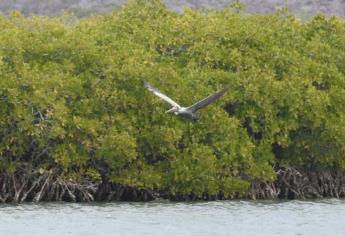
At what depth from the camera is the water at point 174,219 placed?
79.2ft

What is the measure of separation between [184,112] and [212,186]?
346 centimetres

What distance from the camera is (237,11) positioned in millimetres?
35125

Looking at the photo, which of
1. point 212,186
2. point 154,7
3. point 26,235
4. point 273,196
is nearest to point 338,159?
point 273,196

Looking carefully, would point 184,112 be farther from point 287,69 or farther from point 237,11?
point 237,11

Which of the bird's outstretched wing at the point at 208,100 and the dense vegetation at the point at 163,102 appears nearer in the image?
the bird's outstretched wing at the point at 208,100

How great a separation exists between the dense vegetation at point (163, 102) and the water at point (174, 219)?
1.12 m

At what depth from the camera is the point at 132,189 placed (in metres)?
30.3

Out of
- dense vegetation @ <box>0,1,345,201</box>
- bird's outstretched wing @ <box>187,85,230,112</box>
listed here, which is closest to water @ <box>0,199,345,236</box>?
dense vegetation @ <box>0,1,345,201</box>

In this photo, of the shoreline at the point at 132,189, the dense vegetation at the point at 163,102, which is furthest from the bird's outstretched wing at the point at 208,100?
the shoreline at the point at 132,189

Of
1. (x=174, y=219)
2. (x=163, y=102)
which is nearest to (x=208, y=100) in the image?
(x=174, y=219)

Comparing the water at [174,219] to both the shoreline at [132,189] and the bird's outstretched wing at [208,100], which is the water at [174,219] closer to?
the shoreline at [132,189]

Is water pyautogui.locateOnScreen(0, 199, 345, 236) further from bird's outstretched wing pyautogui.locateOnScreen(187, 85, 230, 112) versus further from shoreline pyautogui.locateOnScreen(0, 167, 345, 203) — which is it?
bird's outstretched wing pyautogui.locateOnScreen(187, 85, 230, 112)

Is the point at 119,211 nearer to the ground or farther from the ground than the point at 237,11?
nearer to the ground

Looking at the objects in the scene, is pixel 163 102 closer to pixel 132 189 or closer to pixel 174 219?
pixel 132 189
